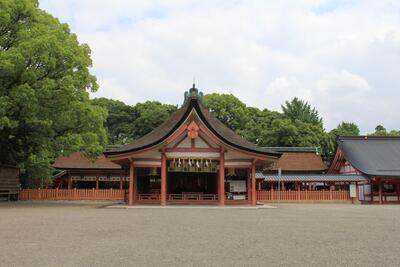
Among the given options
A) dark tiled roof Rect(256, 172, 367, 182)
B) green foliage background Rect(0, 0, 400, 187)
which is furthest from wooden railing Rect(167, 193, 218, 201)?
dark tiled roof Rect(256, 172, 367, 182)

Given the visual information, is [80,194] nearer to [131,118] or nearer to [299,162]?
[299,162]

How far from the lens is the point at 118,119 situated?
182 ft

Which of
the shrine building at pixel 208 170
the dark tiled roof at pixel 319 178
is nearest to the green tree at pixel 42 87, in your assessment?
the shrine building at pixel 208 170

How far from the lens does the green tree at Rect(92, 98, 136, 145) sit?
54.5 m

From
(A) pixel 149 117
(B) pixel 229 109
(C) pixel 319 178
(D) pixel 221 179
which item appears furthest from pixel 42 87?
(B) pixel 229 109

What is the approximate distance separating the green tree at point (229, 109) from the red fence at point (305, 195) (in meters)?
23.5

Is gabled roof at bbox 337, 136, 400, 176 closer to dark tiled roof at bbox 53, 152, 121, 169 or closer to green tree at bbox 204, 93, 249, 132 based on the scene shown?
dark tiled roof at bbox 53, 152, 121, 169

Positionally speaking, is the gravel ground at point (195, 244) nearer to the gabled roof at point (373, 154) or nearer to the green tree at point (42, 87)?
the green tree at point (42, 87)

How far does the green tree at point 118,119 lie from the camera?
179ft

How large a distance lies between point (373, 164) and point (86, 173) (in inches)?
903

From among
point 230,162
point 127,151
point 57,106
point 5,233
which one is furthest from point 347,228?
point 57,106

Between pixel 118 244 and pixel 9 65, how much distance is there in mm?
12704

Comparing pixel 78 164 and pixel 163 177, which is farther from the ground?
pixel 78 164

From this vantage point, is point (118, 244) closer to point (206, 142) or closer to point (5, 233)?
point (5, 233)
